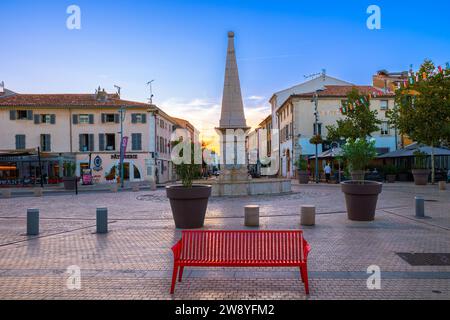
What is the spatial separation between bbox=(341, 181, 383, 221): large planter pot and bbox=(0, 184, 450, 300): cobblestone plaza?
40 centimetres

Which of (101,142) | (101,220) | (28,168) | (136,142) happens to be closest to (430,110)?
(101,220)

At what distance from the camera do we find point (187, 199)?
32.6 ft

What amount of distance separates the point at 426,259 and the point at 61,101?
144 feet

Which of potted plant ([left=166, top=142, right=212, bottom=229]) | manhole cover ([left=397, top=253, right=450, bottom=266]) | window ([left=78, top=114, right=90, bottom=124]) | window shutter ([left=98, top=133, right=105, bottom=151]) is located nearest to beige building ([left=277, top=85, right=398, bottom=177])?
window shutter ([left=98, top=133, right=105, bottom=151])

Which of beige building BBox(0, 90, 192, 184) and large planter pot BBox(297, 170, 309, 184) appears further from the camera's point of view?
beige building BBox(0, 90, 192, 184)

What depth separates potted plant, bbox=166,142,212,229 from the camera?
9922 mm

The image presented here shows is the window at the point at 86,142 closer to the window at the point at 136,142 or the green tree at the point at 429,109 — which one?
the window at the point at 136,142

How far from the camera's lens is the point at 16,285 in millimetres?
5598

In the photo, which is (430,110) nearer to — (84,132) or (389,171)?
(389,171)

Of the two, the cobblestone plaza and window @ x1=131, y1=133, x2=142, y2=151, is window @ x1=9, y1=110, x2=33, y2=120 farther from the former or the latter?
the cobblestone plaza

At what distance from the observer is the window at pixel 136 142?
43500 millimetres

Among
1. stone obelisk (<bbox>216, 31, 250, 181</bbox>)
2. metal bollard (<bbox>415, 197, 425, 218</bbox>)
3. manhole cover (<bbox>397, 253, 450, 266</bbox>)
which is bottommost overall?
manhole cover (<bbox>397, 253, 450, 266</bbox>)
